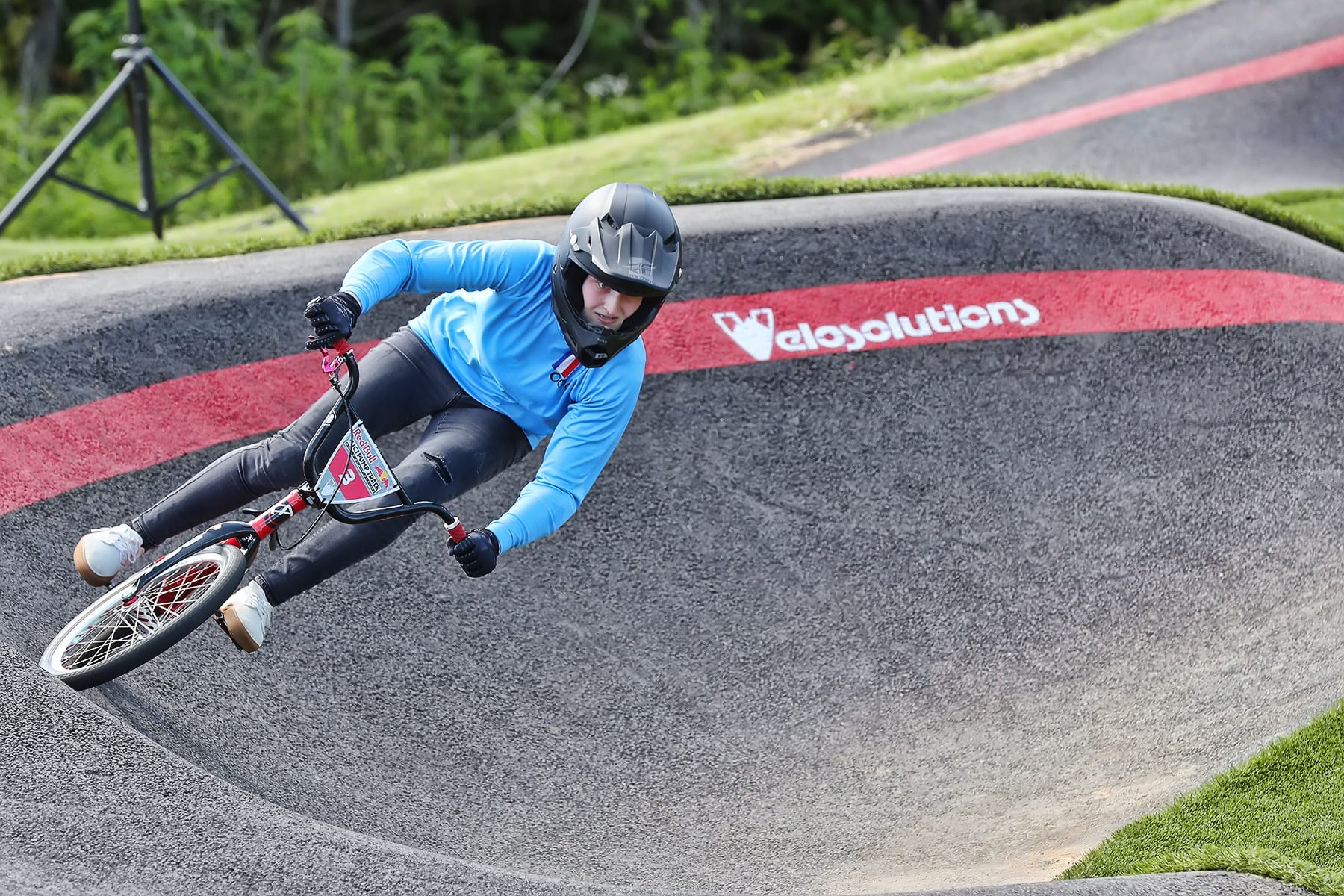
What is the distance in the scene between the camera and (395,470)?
4777mm

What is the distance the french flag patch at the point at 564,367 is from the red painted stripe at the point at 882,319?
2.46 meters

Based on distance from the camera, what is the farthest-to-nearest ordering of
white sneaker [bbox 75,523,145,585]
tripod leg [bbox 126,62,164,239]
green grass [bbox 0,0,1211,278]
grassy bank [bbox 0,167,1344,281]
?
green grass [bbox 0,0,1211,278], tripod leg [bbox 126,62,164,239], grassy bank [bbox 0,167,1344,281], white sneaker [bbox 75,523,145,585]

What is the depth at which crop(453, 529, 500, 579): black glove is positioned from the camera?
418 centimetres

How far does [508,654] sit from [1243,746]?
343 cm

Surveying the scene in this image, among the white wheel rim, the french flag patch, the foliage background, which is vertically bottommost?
the foliage background

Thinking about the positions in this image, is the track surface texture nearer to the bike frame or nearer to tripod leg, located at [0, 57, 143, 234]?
tripod leg, located at [0, 57, 143, 234]

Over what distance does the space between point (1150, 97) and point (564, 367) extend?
34.9 feet

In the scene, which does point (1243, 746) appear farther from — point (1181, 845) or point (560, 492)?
point (560, 492)

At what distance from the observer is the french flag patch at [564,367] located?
477 cm

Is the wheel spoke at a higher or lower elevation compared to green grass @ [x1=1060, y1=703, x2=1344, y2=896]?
higher

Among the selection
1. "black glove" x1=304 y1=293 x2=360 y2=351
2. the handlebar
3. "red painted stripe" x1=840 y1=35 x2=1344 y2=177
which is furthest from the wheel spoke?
"red painted stripe" x1=840 y1=35 x2=1344 y2=177

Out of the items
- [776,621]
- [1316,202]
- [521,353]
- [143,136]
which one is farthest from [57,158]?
[1316,202]

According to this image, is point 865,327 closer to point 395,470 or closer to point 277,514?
point 395,470

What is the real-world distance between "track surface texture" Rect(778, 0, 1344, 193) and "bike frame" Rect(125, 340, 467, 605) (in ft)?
28.3
